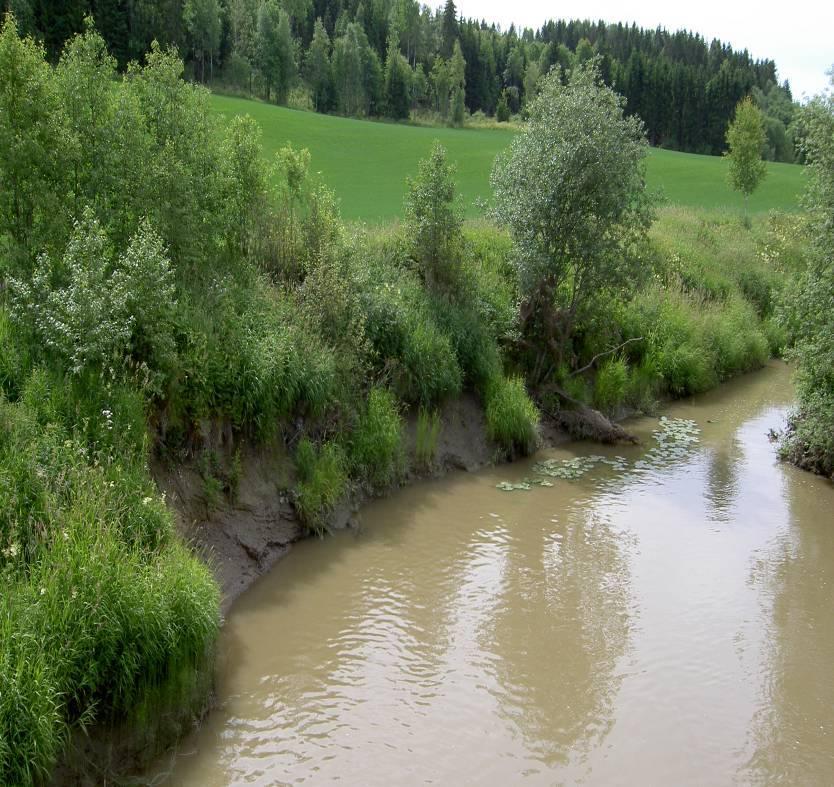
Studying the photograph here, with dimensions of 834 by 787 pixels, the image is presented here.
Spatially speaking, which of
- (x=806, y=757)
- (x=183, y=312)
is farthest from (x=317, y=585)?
(x=806, y=757)

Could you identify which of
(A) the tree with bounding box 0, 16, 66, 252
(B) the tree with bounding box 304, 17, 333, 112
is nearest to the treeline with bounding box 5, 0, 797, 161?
(B) the tree with bounding box 304, 17, 333, 112

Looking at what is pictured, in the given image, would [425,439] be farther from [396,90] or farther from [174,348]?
[396,90]

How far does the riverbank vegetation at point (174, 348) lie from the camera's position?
19.5 ft

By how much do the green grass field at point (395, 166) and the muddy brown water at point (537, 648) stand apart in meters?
17.0

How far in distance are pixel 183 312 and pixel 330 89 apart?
3060 inches

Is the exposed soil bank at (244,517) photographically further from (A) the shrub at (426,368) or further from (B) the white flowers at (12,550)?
(A) the shrub at (426,368)

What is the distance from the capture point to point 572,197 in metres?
14.7

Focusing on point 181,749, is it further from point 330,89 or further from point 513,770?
point 330,89

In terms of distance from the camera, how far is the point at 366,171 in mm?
36375

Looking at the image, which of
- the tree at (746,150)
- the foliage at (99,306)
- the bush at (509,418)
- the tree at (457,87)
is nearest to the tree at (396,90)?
the tree at (457,87)

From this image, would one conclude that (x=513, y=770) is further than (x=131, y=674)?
Yes

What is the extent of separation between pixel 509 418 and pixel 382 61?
3707 inches

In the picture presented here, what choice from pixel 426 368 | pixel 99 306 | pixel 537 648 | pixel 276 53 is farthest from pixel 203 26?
pixel 537 648

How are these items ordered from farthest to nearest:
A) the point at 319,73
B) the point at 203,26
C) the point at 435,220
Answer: the point at 319,73 → the point at 203,26 → the point at 435,220
